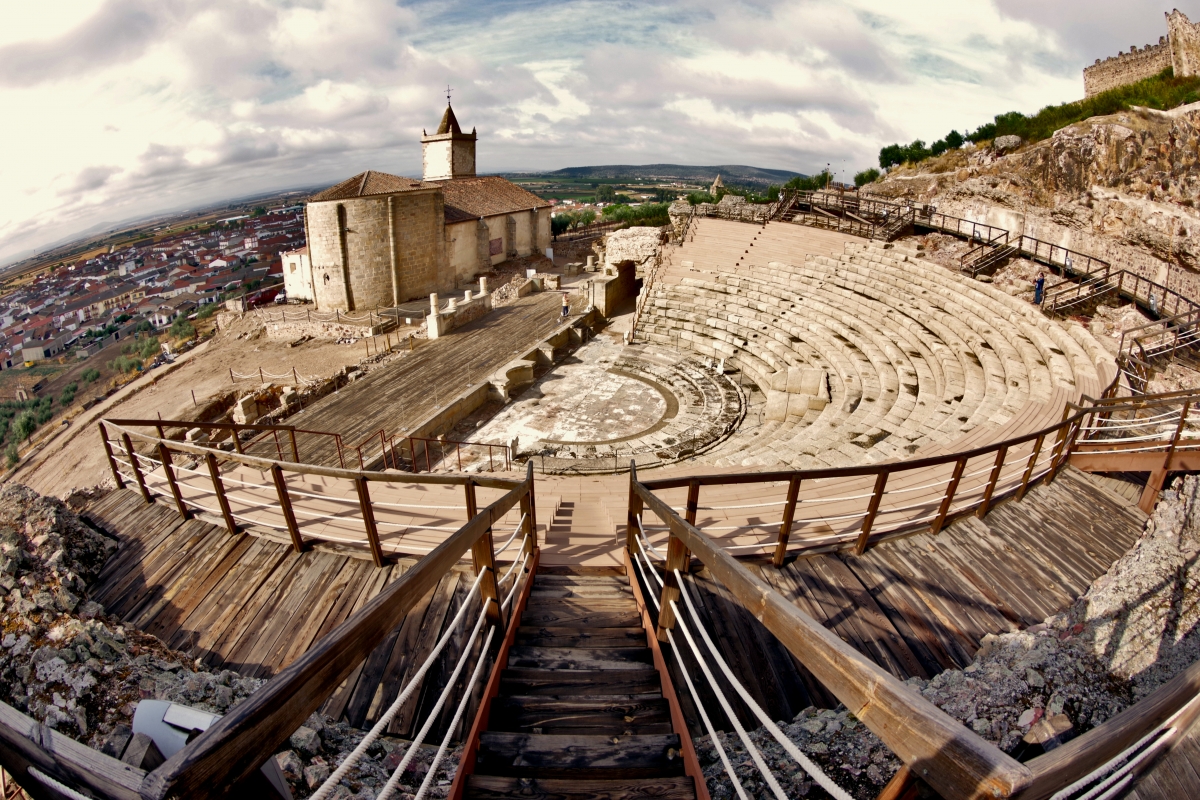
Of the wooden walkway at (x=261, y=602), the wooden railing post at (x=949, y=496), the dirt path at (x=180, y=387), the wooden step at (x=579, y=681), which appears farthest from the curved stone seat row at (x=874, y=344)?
the dirt path at (x=180, y=387)

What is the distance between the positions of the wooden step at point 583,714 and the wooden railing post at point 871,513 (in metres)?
2.61

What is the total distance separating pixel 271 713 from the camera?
4.59 ft

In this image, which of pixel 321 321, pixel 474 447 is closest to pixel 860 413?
pixel 474 447

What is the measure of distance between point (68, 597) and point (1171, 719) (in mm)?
5909

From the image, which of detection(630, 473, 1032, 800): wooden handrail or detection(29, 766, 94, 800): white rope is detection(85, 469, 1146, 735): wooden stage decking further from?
detection(29, 766, 94, 800): white rope

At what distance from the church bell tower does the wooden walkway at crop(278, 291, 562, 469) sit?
2093cm

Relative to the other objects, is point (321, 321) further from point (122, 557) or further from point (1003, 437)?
point (1003, 437)

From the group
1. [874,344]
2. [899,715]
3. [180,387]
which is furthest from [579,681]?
[180,387]

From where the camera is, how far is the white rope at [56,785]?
1106mm

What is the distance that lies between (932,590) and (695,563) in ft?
6.29

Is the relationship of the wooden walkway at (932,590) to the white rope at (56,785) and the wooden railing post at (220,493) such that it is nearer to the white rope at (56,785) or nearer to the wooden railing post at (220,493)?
the white rope at (56,785)

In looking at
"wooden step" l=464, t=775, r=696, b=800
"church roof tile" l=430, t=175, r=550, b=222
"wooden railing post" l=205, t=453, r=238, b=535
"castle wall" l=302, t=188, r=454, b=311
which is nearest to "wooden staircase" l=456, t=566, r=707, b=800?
"wooden step" l=464, t=775, r=696, b=800

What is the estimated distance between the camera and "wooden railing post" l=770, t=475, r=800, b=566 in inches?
168

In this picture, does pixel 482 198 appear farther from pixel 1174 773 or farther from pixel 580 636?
pixel 1174 773
